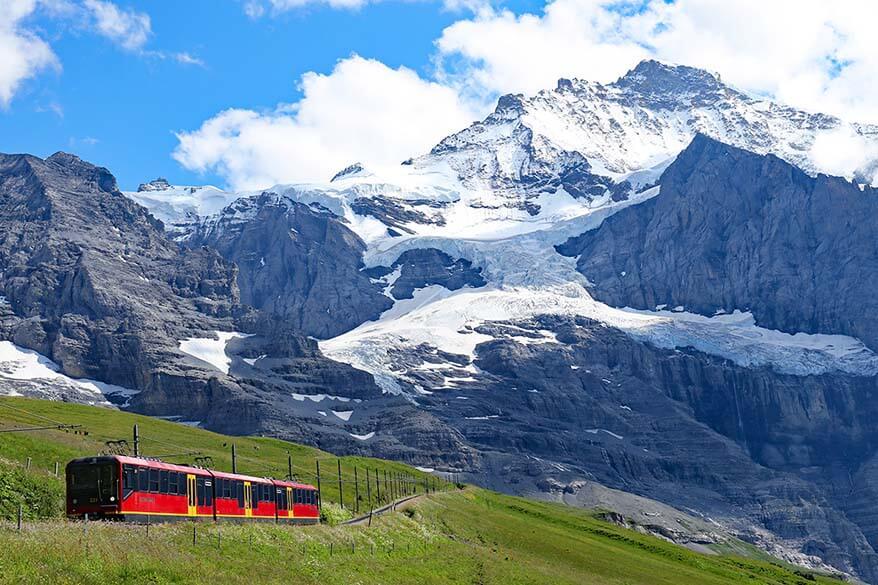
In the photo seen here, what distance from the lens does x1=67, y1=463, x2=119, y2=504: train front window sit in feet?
188

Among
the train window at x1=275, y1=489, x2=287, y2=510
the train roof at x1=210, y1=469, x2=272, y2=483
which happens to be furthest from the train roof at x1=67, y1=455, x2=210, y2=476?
the train window at x1=275, y1=489, x2=287, y2=510

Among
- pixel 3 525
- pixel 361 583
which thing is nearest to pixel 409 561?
pixel 361 583

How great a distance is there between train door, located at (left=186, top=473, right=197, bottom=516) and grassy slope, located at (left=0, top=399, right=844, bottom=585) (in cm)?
390

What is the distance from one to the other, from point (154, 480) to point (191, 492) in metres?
5.36

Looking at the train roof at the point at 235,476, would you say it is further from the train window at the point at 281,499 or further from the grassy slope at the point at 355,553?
the grassy slope at the point at 355,553

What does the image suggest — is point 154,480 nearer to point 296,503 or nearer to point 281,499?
point 281,499

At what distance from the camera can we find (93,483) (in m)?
57.4

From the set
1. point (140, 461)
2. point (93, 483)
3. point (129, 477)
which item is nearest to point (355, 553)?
point (140, 461)

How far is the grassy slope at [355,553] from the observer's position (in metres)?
40.5

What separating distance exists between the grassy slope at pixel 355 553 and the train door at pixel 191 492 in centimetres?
390

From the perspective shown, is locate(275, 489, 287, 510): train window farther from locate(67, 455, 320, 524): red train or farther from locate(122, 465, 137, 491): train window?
locate(122, 465, 137, 491): train window

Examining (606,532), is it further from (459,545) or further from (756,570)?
(459,545)

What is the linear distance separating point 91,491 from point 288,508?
2934 centimetres

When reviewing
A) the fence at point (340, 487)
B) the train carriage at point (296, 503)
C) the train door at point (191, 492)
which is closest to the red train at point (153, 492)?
the train door at point (191, 492)
